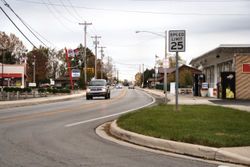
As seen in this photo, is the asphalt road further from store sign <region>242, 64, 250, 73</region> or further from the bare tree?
the bare tree

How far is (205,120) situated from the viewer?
51.4 ft

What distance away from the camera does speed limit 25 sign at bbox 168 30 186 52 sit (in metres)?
19.2

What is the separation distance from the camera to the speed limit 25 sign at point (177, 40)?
19.2 metres

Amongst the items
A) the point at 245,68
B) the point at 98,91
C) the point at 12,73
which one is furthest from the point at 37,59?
the point at 245,68

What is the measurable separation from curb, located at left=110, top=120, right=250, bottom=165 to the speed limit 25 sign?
22.3 ft

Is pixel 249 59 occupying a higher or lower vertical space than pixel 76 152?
higher

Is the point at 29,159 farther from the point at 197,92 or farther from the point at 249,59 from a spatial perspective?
the point at 197,92

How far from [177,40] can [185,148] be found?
9293 millimetres

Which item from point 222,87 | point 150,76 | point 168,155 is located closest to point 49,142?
point 168,155

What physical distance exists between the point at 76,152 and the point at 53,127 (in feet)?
19.8

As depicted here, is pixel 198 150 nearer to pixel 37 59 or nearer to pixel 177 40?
pixel 177 40

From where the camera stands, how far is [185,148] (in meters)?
10.7

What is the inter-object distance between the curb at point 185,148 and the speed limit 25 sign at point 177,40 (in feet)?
22.3

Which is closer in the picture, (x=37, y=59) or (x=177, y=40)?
(x=177, y=40)
